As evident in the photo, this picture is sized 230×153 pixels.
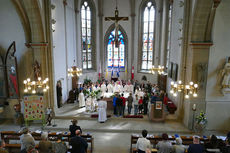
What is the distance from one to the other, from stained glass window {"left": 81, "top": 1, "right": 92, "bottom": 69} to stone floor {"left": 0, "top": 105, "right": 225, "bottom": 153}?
27.6ft

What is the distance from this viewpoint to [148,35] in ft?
66.1

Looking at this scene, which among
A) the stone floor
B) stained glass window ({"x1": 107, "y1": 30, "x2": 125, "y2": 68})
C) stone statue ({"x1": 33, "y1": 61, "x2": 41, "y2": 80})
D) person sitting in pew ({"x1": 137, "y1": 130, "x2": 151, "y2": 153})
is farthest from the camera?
stained glass window ({"x1": 107, "y1": 30, "x2": 125, "y2": 68})

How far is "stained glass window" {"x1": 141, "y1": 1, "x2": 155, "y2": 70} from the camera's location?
19.6m

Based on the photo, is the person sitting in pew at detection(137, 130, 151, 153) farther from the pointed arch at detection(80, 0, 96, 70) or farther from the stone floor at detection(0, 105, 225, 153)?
the pointed arch at detection(80, 0, 96, 70)

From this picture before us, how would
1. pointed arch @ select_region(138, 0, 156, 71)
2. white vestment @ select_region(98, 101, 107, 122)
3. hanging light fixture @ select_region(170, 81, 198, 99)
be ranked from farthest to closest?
pointed arch @ select_region(138, 0, 156, 71), white vestment @ select_region(98, 101, 107, 122), hanging light fixture @ select_region(170, 81, 198, 99)

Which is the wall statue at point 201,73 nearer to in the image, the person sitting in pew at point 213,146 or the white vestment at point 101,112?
the person sitting in pew at point 213,146

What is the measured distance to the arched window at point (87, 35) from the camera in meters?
19.1

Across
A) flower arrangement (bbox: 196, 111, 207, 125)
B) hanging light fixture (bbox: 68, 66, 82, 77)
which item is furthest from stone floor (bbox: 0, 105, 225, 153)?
hanging light fixture (bbox: 68, 66, 82, 77)

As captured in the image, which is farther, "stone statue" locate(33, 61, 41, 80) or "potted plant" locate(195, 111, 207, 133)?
"stone statue" locate(33, 61, 41, 80)

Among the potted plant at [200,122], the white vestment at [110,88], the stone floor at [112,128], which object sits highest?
the white vestment at [110,88]

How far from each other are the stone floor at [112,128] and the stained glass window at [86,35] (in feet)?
27.6

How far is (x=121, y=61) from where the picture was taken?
869 inches

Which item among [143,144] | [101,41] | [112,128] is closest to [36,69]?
[112,128]

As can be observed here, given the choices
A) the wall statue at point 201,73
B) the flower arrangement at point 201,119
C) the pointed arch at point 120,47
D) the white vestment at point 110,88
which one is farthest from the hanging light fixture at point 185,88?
the pointed arch at point 120,47
